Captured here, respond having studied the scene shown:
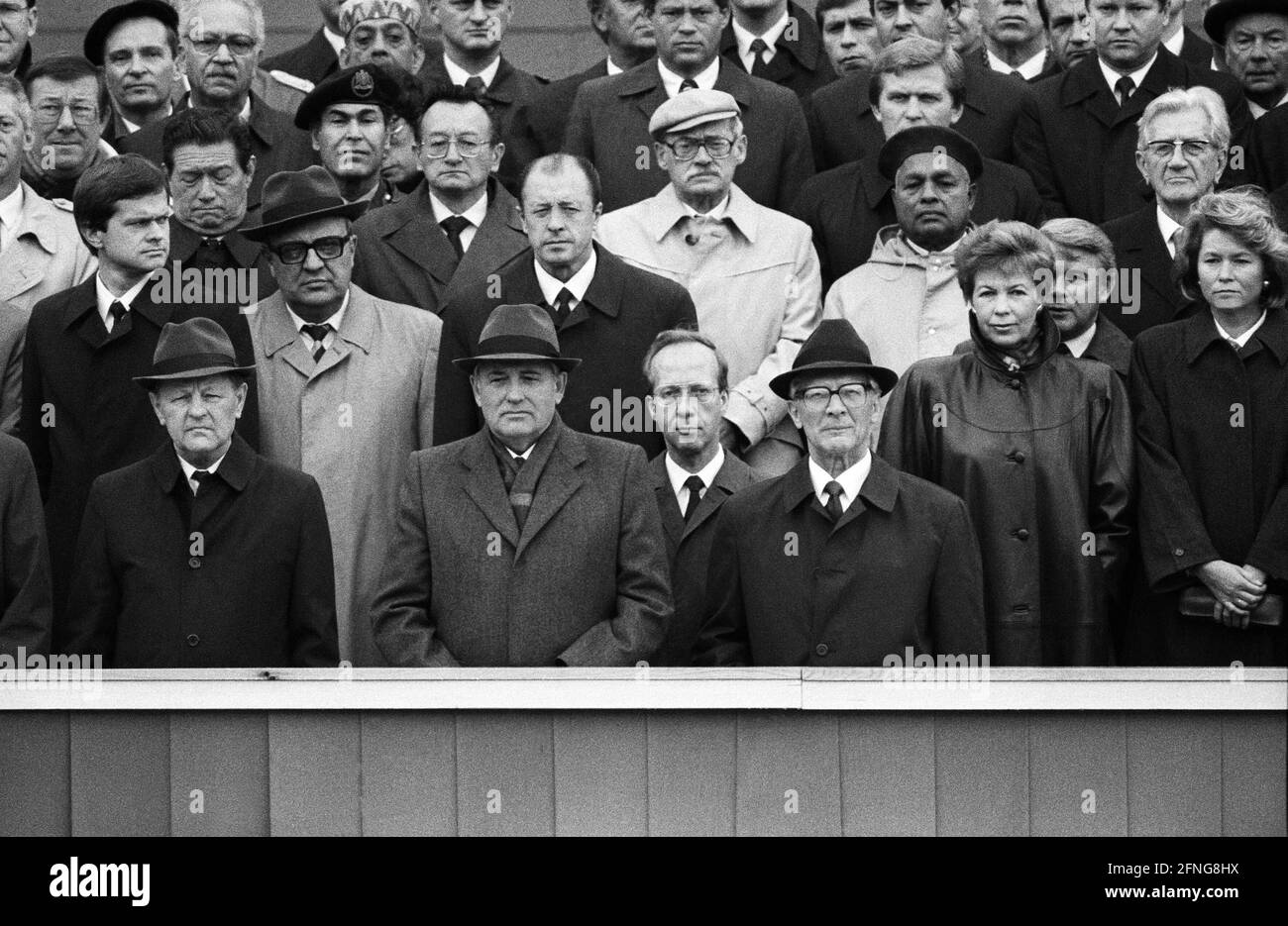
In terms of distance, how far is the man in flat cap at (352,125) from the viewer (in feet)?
31.1

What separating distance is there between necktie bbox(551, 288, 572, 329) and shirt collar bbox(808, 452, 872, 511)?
129 cm

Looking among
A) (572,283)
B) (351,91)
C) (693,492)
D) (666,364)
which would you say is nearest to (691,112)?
(572,283)

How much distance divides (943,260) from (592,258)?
4.06ft

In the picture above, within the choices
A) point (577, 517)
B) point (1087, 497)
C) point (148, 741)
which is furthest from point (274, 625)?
point (1087, 497)

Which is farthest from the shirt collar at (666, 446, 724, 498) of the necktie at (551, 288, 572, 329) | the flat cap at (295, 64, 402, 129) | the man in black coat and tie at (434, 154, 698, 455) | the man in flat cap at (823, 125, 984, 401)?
the flat cap at (295, 64, 402, 129)

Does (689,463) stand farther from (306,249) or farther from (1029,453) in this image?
(306,249)

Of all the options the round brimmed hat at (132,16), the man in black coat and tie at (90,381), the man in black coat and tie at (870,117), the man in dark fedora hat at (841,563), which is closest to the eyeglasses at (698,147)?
the man in black coat and tie at (870,117)

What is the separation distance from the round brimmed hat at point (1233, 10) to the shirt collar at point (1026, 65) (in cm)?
106

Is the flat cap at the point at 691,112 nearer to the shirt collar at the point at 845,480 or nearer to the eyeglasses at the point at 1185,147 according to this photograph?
the eyeglasses at the point at 1185,147

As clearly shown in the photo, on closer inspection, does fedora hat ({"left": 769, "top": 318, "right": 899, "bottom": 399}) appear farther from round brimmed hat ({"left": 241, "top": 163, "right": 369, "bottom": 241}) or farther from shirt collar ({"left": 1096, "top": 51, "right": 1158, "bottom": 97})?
shirt collar ({"left": 1096, "top": 51, "right": 1158, "bottom": 97})

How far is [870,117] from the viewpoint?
9695 millimetres

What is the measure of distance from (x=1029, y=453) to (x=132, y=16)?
4.49 metres

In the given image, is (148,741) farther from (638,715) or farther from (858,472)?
(858,472)

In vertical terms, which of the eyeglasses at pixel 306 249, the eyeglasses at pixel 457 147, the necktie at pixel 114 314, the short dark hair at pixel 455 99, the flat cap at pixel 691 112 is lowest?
the necktie at pixel 114 314
